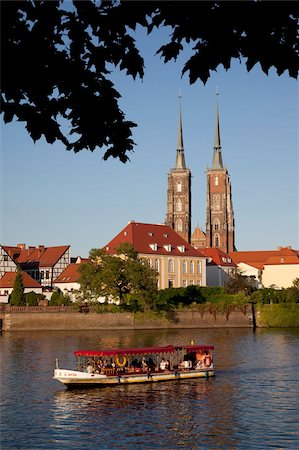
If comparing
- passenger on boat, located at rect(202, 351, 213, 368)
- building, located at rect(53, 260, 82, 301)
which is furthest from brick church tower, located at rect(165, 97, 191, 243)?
passenger on boat, located at rect(202, 351, 213, 368)

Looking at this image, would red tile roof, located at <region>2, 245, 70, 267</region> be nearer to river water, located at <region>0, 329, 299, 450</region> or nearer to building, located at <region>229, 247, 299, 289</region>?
building, located at <region>229, 247, 299, 289</region>

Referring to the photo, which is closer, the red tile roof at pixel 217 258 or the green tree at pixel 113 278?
the green tree at pixel 113 278

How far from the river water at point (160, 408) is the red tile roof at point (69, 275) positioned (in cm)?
4350

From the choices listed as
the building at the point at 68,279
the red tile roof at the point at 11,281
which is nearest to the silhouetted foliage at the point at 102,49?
the red tile roof at the point at 11,281

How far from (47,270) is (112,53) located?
313ft

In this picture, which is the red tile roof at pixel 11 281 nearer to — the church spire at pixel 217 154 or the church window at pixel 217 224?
the church window at pixel 217 224

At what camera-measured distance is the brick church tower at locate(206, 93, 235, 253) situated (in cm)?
14850

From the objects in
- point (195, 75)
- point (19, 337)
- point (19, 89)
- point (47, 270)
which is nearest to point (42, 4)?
point (19, 89)

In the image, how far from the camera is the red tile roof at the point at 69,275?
95562mm

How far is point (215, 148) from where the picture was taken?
520ft

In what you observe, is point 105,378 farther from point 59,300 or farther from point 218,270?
point 218,270

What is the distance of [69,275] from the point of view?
97.0m

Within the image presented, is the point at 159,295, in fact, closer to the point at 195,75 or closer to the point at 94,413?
the point at 94,413

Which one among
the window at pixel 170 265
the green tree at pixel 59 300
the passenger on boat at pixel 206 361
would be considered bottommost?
the passenger on boat at pixel 206 361
